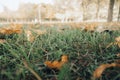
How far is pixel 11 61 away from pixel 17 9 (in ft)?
165

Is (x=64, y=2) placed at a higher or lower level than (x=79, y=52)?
higher

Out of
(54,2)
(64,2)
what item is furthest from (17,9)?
(64,2)

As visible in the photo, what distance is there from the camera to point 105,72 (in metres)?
0.67

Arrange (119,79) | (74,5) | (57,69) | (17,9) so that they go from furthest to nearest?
(17,9) < (74,5) < (57,69) < (119,79)

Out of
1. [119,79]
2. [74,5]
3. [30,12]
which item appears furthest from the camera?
[30,12]

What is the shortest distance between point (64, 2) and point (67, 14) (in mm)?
2095

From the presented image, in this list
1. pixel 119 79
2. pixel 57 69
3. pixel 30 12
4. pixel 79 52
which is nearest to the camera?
pixel 119 79

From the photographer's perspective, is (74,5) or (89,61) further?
(74,5)

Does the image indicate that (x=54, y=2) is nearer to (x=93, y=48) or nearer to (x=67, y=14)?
(x=67, y=14)

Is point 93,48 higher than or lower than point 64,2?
lower

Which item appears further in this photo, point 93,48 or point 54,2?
point 54,2

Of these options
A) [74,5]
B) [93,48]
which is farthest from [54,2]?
[93,48]

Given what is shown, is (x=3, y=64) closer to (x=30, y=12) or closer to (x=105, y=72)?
(x=105, y=72)

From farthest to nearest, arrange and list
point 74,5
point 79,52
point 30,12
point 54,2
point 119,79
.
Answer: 1. point 30,12
2. point 54,2
3. point 74,5
4. point 79,52
5. point 119,79
